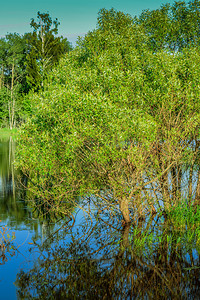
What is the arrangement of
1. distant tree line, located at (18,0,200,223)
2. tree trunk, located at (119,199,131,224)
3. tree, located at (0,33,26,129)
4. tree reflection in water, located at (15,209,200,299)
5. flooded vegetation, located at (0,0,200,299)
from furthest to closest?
tree, located at (0,33,26,129) → tree trunk, located at (119,199,131,224) → distant tree line, located at (18,0,200,223) → flooded vegetation, located at (0,0,200,299) → tree reflection in water, located at (15,209,200,299)

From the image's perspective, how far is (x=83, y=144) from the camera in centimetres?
1797

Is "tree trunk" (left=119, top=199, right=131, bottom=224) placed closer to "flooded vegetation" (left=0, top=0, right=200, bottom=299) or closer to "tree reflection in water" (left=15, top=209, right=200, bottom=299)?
"flooded vegetation" (left=0, top=0, right=200, bottom=299)

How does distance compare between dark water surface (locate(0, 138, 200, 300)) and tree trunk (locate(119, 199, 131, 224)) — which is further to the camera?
tree trunk (locate(119, 199, 131, 224))

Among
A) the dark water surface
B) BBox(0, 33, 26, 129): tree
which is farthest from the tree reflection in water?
BBox(0, 33, 26, 129): tree

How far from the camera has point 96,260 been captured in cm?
1552

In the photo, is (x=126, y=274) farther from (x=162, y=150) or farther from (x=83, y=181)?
(x=162, y=150)

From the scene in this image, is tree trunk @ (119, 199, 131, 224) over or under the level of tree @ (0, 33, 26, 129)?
under

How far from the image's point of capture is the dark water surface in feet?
41.2

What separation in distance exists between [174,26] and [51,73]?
8.91 metres

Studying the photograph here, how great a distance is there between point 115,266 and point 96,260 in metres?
1.08

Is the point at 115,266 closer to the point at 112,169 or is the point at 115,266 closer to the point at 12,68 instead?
the point at 112,169

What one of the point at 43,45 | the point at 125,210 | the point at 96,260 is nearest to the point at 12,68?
the point at 43,45

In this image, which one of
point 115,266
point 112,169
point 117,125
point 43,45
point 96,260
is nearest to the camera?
point 115,266

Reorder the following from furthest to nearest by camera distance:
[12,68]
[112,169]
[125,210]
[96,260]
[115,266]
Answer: [12,68] → [125,210] → [112,169] → [96,260] → [115,266]
